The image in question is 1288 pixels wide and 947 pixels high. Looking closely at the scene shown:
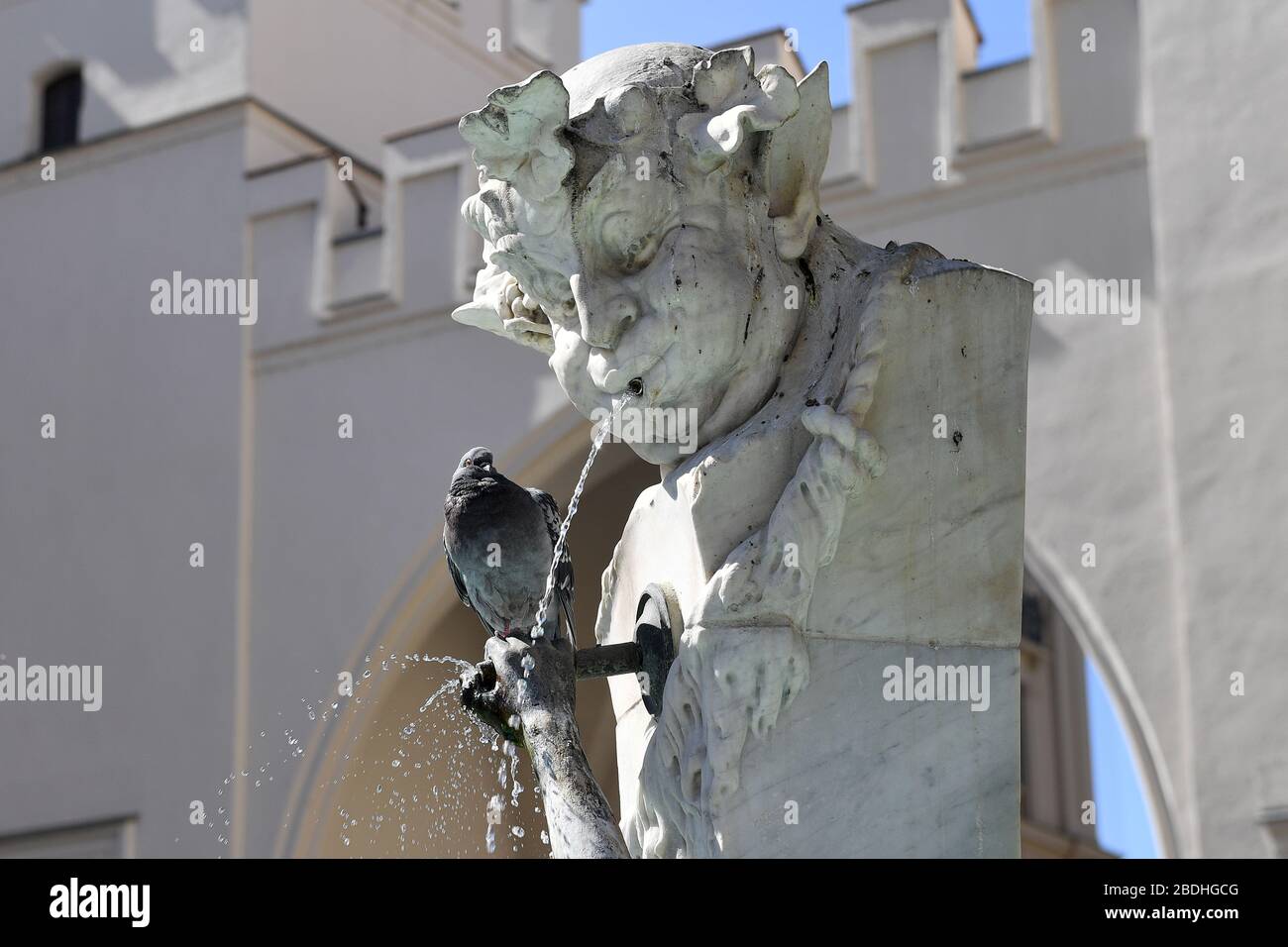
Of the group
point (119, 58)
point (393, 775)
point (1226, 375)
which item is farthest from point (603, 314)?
point (119, 58)

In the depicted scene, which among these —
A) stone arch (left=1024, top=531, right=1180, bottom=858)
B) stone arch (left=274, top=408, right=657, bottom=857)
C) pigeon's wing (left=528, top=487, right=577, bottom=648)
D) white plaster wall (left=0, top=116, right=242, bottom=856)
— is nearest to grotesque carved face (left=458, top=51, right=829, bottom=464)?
pigeon's wing (left=528, top=487, right=577, bottom=648)

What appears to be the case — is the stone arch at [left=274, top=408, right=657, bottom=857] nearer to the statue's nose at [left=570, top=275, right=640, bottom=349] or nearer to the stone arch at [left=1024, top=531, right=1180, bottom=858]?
the stone arch at [left=1024, top=531, right=1180, bottom=858]

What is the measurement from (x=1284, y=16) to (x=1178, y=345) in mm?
1462

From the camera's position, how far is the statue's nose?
8.42ft

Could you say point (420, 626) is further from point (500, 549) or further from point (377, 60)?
point (500, 549)

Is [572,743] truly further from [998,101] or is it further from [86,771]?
[86,771]

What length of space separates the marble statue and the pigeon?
11 centimetres

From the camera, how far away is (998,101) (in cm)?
1067

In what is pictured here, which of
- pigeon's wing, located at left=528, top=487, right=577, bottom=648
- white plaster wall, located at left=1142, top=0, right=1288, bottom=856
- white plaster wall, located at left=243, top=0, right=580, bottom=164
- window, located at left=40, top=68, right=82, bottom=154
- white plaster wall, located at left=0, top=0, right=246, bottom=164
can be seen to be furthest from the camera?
window, located at left=40, top=68, right=82, bottom=154

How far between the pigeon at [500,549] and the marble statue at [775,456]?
0.11 m

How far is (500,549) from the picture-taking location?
255 centimetres

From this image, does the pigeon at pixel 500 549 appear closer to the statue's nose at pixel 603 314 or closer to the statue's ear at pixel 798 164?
the statue's nose at pixel 603 314

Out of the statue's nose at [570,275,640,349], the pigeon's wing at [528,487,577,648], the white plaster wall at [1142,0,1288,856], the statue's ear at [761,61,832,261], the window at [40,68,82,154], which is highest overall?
the window at [40,68,82,154]

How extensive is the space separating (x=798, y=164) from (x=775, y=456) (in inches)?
13.7
